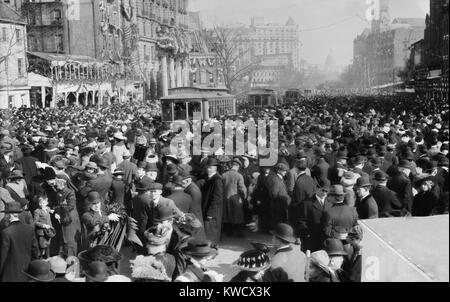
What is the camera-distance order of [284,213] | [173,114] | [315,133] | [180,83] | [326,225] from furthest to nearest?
1. [180,83]
2. [173,114]
3. [315,133]
4. [284,213]
5. [326,225]

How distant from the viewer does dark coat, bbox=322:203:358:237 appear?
7.54 m

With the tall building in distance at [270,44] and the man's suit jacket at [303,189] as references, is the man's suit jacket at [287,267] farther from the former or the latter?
the tall building in distance at [270,44]

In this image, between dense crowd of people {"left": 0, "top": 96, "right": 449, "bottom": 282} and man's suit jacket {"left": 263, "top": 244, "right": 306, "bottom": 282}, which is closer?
man's suit jacket {"left": 263, "top": 244, "right": 306, "bottom": 282}

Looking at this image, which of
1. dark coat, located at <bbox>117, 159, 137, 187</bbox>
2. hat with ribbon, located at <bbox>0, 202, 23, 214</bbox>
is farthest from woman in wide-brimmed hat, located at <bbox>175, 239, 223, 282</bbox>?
dark coat, located at <bbox>117, 159, 137, 187</bbox>

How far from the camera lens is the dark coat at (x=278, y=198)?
10203mm

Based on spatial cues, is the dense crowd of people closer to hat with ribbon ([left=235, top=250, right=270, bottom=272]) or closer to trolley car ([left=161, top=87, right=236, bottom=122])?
hat with ribbon ([left=235, top=250, right=270, bottom=272])

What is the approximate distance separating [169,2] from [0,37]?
1701 inches

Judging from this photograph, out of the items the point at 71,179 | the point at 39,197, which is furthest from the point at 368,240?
the point at 71,179

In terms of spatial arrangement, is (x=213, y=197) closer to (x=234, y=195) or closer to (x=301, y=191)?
(x=234, y=195)

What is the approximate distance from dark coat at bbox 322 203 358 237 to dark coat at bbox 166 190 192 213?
2.06 metres

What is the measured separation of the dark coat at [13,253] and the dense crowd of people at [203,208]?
0.01 meters

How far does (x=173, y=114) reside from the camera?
94.8 feet
